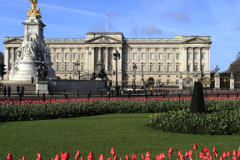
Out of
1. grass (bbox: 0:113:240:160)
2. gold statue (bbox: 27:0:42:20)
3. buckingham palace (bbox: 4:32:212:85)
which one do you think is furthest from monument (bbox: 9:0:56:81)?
buckingham palace (bbox: 4:32:212:85)

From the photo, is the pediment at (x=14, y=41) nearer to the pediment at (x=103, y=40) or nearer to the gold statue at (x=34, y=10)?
the pediment at (x=103, y=40)

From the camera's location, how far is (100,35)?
96.7 metres

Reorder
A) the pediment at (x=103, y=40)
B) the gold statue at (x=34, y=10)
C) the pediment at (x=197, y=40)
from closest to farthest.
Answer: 1. the gold statue at (x=34, y=10)
2. the pediment at (x=197, y=40)
3. the pediment at (x=103, y=40)

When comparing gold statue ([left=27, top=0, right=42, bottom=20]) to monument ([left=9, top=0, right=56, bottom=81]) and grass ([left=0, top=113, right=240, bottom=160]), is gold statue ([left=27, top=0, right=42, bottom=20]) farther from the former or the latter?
grass ([left=0, top=113, right=240, bottom=160])

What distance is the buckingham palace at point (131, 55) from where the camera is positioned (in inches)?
3816

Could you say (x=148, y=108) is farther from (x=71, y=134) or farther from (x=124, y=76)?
(x=124, y=76)

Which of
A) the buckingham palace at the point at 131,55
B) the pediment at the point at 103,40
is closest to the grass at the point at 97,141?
the buckingham palace at the point at 131,55

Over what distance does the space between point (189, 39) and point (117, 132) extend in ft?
298

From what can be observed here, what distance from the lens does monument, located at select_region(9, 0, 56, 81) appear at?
3731cm

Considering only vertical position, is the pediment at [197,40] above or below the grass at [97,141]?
above

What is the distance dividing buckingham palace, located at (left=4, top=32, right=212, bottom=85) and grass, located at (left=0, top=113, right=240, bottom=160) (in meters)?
85.4

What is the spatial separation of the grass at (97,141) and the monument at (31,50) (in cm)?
2727

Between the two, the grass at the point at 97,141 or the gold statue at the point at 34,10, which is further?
the gold statue at the point at 34,10

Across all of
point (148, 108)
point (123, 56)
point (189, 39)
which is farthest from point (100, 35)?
point (148, 108)
